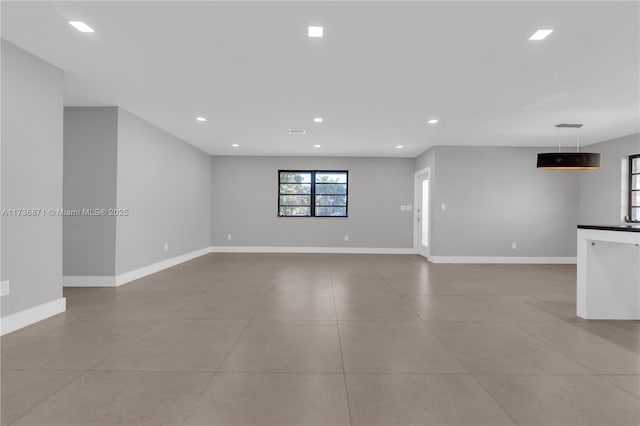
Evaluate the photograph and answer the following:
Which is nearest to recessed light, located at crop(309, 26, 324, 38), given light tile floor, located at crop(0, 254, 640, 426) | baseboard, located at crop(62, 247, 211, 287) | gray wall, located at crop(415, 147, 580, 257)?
light tile floor, located at crop(0, 254, 640, 426)

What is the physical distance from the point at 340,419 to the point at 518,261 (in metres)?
7.54

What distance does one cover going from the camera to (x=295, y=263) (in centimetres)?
736

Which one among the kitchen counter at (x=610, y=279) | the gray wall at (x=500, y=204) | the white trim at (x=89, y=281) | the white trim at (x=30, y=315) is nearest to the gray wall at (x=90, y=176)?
the white trim at (x=89, y=281)

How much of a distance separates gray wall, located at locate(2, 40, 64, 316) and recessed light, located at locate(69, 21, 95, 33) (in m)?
0.91

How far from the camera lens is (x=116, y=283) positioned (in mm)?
5000

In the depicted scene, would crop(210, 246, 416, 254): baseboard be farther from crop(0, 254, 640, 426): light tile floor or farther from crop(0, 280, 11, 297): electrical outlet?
crop(0, 280, 11, 297): electrical outlet

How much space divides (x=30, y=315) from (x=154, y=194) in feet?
10.2

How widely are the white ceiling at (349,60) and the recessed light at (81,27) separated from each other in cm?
6

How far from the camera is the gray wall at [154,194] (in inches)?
203

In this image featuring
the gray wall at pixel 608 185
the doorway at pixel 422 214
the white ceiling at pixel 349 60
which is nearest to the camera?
the white ceiling at pixel 349 60

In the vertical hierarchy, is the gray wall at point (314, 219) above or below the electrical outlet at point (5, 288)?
above

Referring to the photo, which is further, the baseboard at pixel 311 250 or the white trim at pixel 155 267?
the baseboard at pixel 311 250

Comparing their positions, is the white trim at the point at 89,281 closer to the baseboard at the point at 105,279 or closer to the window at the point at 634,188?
the baseboard at the point at 105,279

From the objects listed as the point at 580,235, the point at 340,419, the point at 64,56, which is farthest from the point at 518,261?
the point at 64,56
